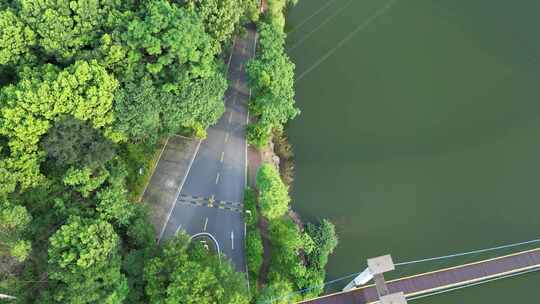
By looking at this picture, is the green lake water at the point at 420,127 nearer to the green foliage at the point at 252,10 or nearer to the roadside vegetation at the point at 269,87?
the roadside vegetation at the point at 269,87

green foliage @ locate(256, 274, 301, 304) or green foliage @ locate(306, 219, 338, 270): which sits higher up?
green foliage @ locate(306, 219, 338, 270)

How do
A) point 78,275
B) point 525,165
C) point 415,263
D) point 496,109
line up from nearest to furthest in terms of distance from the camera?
point 78,275
point 415,263
point 525,165
point 496,109

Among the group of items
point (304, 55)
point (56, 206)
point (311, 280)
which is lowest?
point (311, 280)

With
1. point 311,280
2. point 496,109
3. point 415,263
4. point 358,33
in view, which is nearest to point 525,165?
point 496,109

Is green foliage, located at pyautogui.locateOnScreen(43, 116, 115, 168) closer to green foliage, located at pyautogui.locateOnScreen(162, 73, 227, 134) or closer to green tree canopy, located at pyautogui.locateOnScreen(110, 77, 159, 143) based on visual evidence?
green tree canopy, located at pyautogui.locateOnScreen(110, 77, 159, 143)

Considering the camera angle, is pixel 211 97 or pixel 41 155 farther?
pixel 211 97

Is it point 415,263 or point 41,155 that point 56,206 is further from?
point 415,263

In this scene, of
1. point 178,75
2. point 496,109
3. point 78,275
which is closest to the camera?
point 78,275

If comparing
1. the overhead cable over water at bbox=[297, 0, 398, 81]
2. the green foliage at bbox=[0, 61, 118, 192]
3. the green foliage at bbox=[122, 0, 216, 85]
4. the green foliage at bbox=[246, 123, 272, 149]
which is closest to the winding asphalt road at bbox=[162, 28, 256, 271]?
the green foliage at bbox=[246, 123, 272, 149]

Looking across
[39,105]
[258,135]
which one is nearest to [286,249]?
[258,135]
